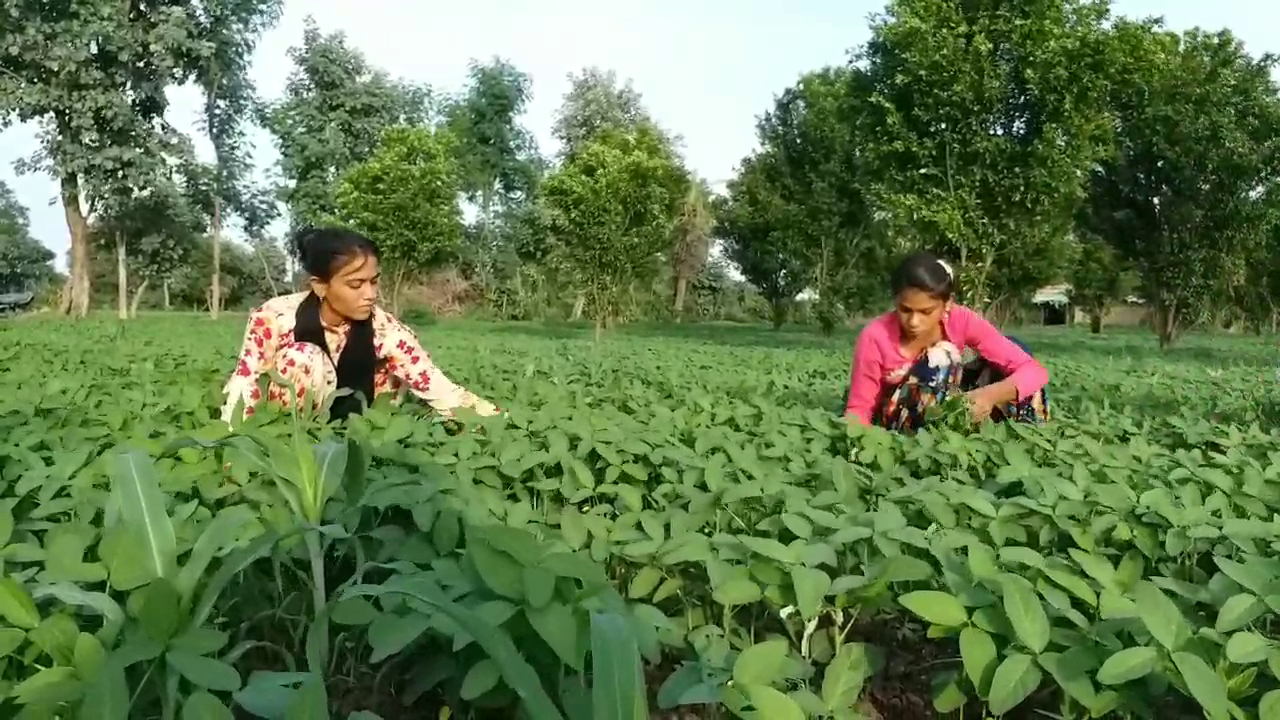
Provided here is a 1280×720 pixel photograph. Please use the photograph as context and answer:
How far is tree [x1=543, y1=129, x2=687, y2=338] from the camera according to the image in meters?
22.0

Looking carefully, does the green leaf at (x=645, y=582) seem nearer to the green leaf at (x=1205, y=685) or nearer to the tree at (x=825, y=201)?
the green leaf at (x=1205, y=685)

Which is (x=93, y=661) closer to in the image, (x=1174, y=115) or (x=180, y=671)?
(x=180, y=671)

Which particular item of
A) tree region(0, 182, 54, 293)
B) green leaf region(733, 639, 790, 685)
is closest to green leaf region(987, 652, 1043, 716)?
green leaf region(733, 639, 790, 685)

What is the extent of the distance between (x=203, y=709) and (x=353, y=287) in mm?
3212

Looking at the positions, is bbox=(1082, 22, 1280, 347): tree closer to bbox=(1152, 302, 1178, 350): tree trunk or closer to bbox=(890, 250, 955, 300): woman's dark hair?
bbox=(1152, 302, 1178, 350): tree trunk

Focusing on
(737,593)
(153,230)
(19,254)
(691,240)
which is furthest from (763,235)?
(19,254)

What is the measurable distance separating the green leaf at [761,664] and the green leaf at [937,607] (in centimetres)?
17

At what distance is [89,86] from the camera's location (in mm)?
26812

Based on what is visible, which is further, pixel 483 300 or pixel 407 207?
pixel 483 300

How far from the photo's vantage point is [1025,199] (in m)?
17.4

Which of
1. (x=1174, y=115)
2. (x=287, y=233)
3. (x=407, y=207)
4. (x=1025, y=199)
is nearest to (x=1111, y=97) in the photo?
(x=1174, y=115)

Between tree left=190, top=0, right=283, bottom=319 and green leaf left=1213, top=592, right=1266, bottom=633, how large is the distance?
3135 cm

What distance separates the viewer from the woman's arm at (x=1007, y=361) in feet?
14.4

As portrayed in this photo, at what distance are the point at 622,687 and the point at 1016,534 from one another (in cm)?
111
